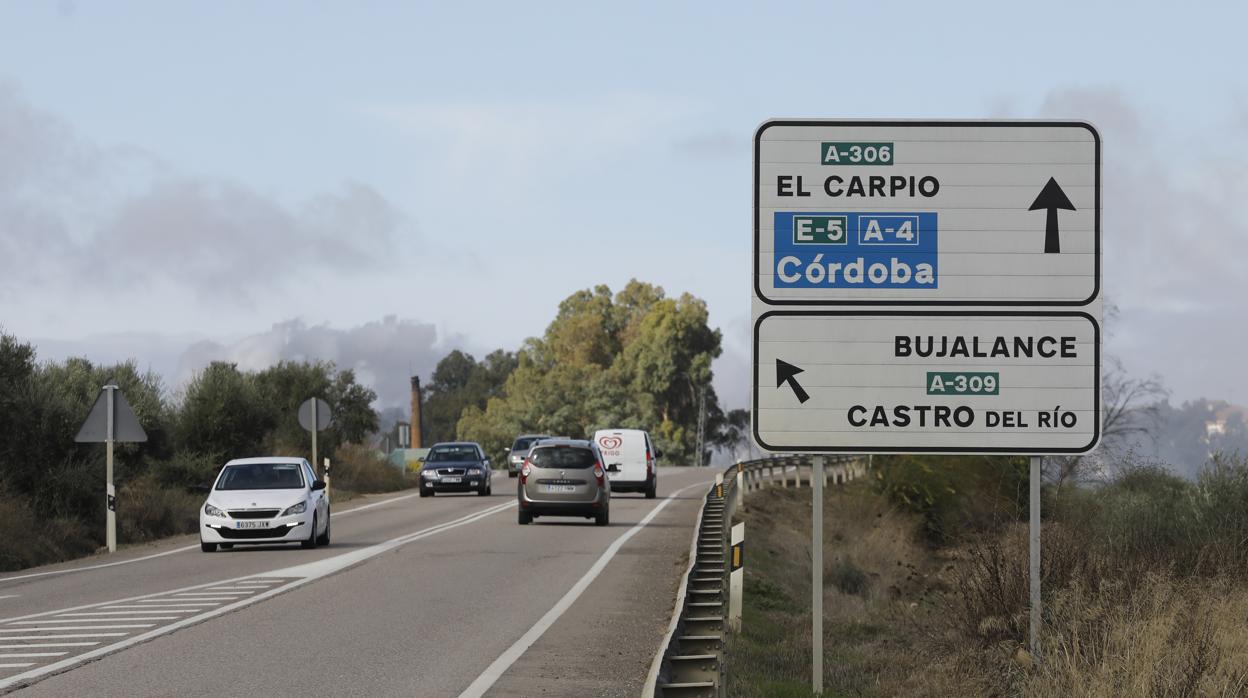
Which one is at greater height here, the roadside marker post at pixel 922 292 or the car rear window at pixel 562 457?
the roadside marker post at pixel 922 292

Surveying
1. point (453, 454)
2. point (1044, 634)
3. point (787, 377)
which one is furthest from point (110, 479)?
point (453, 454)

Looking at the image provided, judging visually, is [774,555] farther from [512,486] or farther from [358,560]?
[512,486]

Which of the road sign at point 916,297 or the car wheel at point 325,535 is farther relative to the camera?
the car wheel at point 325,535

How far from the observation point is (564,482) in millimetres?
30797

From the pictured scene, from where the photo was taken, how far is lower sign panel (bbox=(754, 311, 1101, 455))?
32.7 ft

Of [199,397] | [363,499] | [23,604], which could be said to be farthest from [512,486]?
[23,604]

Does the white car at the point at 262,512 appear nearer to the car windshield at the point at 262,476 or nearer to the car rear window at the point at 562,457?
the car windshield at the point at 262,476

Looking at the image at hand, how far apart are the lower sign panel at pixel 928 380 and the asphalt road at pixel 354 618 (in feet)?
8.43

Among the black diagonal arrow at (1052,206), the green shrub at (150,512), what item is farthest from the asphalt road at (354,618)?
the black diagonal arrow at (1052,206)

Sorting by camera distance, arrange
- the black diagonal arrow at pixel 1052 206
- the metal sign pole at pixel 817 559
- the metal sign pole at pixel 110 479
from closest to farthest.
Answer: the metal sign pole at pixel 817 559, the black diagonal arrow at pixel 1052 206, the metal sign pole at pixel 110 479

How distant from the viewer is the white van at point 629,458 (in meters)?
42.7

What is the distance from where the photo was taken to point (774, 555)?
28766 mm

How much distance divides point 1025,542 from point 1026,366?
28.4 ft

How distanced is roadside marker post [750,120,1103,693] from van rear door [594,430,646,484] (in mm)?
32023
